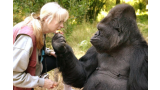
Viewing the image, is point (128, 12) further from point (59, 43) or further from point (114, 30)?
point (59, 43)

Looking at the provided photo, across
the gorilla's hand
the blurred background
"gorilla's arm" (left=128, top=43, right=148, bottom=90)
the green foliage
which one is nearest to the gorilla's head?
"gorilla's arm" (left=128, top=43, right=148, bottom=90)

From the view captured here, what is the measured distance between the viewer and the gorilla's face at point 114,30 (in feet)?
8.23

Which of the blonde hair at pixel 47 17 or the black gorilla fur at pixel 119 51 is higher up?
the blonde hair at pixel 47 17

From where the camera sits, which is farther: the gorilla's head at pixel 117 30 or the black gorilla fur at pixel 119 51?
the gorilla's head at pixel 117 30

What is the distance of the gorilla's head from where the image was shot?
2.51 metres

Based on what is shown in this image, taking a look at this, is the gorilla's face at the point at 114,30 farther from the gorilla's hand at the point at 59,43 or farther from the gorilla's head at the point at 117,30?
the gorilla's hand at the point at 59,43

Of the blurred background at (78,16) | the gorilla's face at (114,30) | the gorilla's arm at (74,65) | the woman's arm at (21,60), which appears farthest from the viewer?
the blurred background at (78,16)

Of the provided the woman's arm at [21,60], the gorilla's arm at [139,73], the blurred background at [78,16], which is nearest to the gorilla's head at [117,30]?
the gorilla's arm at [139,73]

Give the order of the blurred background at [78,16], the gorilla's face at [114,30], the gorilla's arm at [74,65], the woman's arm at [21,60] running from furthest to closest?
1. the blurred background at [78,16]
2. the gorilla's arm at [74,65]
3. the gorilla's face at [114,30]
4. the woman's arm at [21,60]

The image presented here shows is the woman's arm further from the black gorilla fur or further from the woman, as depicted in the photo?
the black gorilla fur

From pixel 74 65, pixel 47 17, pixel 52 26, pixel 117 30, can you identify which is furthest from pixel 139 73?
pixel 47 17

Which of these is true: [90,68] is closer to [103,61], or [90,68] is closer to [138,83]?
[103,61]

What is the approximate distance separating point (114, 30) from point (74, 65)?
32.8 inches

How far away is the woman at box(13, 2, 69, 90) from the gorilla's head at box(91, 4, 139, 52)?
0.63m
